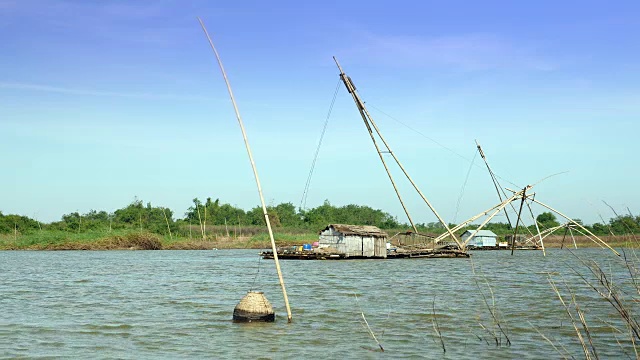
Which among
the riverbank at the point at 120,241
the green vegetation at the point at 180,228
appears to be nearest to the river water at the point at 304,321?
the green vegetation at the point at 180,228

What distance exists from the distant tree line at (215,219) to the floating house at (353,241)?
2360cm

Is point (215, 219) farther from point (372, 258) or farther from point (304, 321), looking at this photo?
point (304, 321)

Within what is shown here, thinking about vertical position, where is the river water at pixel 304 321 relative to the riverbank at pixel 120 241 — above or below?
below

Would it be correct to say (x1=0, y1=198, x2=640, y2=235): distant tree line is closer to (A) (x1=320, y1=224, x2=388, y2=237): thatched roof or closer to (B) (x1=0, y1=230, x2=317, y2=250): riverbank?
(B) (x1=0, y1=230, x2=317, y2=250): riverbank

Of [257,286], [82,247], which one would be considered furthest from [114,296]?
[82,247]

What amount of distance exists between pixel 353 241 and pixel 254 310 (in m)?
24.6

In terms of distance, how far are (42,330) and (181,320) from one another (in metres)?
2.37

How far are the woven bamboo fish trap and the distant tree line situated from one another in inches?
1829

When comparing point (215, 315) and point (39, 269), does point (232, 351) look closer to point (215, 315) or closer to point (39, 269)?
point (215, 315)

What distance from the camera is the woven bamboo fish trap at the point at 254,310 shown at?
11.5 meters

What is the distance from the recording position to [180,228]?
213 ft

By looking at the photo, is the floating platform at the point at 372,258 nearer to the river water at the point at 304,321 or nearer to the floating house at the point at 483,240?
the river water at the point at 304,321

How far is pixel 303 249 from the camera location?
3656cm

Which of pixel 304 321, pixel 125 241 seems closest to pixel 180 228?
pixel 125 241
